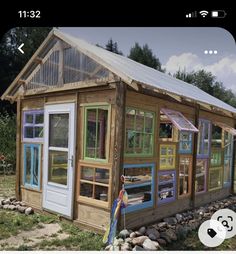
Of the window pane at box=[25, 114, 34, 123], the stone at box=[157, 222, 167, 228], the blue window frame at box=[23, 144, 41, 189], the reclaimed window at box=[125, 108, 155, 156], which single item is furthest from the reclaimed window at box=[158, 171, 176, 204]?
the window pane at box=[25, 114, 34, 123]

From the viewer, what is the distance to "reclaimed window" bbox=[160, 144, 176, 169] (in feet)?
18.9

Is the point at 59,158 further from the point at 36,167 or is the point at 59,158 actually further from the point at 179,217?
the point at 179,217

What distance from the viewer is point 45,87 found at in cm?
607

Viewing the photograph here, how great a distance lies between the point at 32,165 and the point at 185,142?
3637mm

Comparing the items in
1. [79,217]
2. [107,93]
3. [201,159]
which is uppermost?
[107,93]

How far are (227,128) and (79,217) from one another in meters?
4.98

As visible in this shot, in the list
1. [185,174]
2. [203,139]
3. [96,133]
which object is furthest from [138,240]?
[203,139]

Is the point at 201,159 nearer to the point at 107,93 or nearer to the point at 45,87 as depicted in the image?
the point at 107,93

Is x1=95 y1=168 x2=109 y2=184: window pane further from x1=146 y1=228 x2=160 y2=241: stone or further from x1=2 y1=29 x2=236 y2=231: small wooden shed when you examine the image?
x1=146 y1=228 x2=160 y2=241: stone

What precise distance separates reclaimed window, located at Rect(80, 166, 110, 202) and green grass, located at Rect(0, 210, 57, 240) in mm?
1088

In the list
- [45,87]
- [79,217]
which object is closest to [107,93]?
[45,87]

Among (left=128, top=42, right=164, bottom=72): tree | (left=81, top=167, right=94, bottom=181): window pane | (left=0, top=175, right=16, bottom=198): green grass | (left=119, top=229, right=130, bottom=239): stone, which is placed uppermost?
(left=128, top=42, right=164, bottom=72): tree

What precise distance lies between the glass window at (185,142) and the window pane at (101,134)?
211cm
